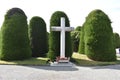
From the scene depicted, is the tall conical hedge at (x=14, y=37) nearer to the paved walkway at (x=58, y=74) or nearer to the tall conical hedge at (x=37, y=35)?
the tall conical hedge at (x=37, y=35)

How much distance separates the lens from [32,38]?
24766mm

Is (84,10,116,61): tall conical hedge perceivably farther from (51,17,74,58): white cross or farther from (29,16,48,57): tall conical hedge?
(29,16,48,57): tall conical hedge

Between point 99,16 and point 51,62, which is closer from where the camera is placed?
point 51,62

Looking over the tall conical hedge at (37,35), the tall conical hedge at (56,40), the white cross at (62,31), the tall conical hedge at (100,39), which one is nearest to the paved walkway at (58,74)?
the white cross at (62,31)

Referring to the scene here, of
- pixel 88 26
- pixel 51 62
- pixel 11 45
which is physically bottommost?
pixel 51 62

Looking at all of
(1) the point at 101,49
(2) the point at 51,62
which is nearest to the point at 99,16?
(1) the point at 101,49

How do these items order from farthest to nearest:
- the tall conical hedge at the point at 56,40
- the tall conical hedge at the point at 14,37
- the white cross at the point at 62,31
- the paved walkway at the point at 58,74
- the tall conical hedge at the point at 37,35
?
the tall conical hedge at the point at 37,35 < the tall conical hedge at the point at 56,40 < the tall conical hedge at the point at 14,37 < the white cross at the point at 62,31 < the paved walkway at the point at 58,74

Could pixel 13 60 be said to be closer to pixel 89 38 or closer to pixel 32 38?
pixel 32 38

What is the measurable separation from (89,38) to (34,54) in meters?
5.36

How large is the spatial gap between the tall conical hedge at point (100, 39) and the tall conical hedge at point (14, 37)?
17.1ft

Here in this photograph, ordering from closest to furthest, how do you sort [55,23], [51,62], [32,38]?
1. [51,62]
2. [55,23]
3. [32,38]

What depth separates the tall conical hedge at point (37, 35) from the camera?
2475 centimetres

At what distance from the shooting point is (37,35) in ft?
81.7

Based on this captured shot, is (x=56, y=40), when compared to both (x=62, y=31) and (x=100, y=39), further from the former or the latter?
(x=100, y=39)
